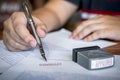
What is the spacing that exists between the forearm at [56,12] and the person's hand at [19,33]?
27cm

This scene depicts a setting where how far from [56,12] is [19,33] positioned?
19.5 inches

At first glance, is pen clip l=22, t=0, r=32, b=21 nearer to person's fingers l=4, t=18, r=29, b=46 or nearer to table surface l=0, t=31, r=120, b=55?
person's fingers l=4, t=18, r=29, b=46

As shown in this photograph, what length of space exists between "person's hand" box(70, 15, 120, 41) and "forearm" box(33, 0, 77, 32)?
0.68ft

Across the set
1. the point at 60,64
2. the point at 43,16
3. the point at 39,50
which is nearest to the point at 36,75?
the point at 60,64

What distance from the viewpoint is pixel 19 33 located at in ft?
2.59

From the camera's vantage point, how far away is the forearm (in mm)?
1146

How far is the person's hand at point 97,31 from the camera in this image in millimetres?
910

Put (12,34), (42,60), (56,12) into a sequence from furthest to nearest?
(56,12)
(12,34)
(42,60)

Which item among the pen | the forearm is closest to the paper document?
the pen

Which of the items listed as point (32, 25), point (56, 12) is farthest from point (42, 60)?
point (56, 12)

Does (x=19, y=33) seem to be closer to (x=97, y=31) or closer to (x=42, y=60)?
(x=42, y=60)

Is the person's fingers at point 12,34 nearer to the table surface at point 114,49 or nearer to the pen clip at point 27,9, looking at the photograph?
the pen clip at point 27,9

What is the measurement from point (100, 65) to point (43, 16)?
0.55m

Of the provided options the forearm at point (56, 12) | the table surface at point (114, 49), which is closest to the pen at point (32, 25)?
the table surface at point (114, 49)
